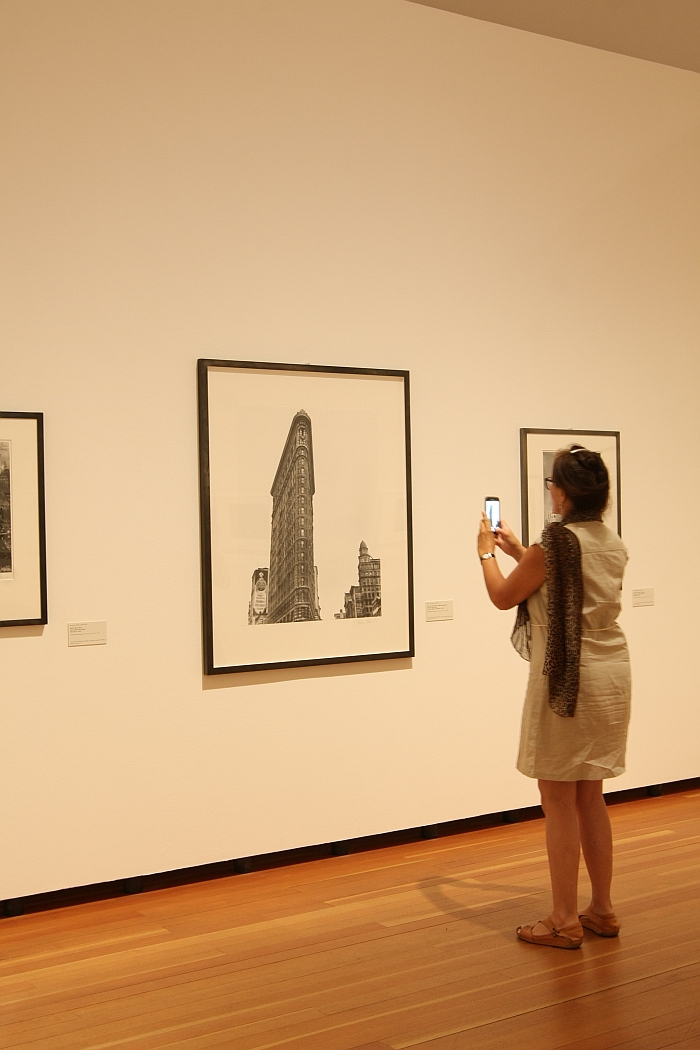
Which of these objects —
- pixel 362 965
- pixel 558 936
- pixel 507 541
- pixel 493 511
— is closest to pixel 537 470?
pixel 493 511

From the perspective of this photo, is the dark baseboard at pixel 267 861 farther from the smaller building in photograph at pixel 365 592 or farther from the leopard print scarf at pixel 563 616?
the leopard print scarf at pixel 563 616

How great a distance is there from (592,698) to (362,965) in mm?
1314

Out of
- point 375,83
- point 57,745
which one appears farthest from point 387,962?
point 375,83

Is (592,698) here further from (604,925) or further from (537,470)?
(537,470)

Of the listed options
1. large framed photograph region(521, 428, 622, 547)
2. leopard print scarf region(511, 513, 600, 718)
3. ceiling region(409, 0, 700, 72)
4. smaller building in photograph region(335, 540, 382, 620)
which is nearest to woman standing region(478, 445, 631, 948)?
leopard print scarf region(511, 513, 600, 718)

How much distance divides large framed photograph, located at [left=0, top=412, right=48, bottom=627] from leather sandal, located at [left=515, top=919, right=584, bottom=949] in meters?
2.47

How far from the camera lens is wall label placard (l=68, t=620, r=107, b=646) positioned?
16.1ft

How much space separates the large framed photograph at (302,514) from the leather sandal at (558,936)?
1.81 m

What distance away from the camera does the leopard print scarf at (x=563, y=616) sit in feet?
13.2

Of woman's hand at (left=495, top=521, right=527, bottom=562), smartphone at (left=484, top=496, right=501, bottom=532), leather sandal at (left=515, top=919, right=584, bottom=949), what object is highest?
smartphone at (left=484, top=496, right=501, bottom=532)

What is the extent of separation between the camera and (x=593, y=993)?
366cm

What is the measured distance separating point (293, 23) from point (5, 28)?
4.92 ft

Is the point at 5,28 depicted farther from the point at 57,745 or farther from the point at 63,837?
the point at 63,837

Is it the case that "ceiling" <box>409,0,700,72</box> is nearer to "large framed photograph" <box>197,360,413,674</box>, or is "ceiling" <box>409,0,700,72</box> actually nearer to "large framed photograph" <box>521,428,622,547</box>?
"large framed photograph" <box>197,360,413,674</box>
